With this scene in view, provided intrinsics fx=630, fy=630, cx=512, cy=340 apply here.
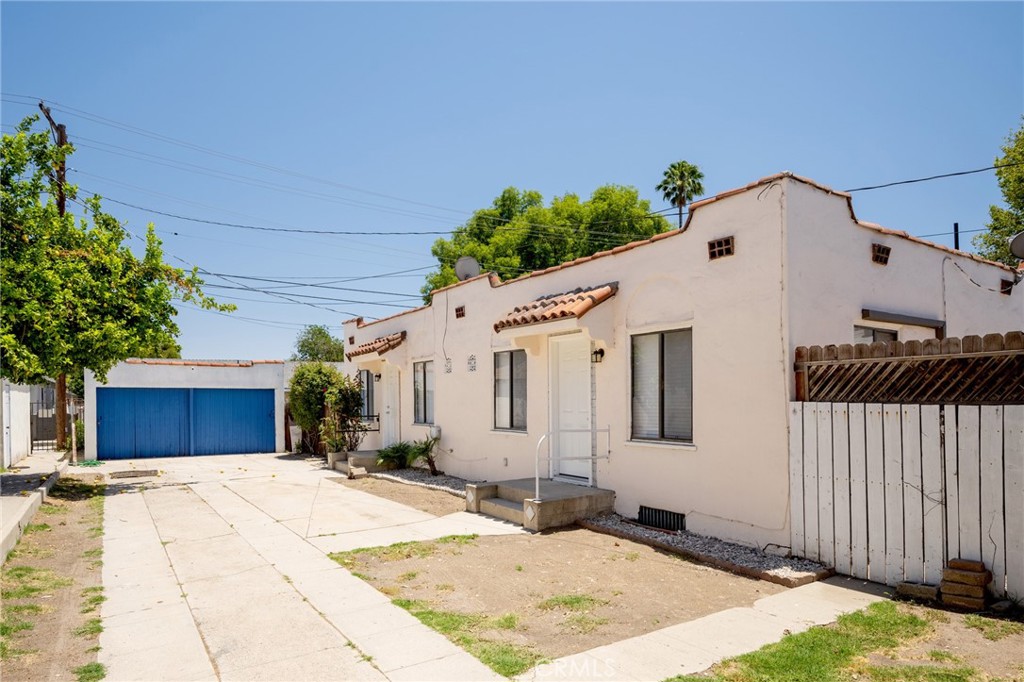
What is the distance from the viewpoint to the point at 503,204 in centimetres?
3675

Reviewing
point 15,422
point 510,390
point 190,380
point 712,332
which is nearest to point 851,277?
point 712,332

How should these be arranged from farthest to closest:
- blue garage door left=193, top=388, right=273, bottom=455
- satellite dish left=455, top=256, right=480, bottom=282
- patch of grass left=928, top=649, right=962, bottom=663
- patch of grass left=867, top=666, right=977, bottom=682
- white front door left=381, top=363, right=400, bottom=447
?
blue garage door left=193, top=388, right=273, bottom=455, white front door left=381, top=363, right=400, bottom=447, satellite dish left=455, top=256, right=480, bottom=282, patch of grass left=928, top=649, right=962, bottom=663, patch of grass left=867, top=666, right=977, bottom=682

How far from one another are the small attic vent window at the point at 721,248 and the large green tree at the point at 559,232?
24703 mm

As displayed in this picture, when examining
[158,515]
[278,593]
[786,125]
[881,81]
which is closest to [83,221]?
[158,515]

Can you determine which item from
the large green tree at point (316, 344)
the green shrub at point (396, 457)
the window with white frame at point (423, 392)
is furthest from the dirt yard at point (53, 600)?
the large green tree at point (316, 344)

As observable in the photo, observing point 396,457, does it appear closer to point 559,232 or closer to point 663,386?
point 663,386

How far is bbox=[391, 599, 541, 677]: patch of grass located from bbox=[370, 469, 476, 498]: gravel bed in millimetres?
6020

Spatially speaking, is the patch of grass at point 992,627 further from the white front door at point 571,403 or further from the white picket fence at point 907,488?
the white front door at point 571,403

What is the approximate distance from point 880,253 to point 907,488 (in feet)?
11.3

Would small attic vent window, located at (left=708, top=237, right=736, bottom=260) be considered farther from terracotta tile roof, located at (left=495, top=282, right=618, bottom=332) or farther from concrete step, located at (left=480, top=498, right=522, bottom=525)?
concrete step, located at (left=480, top=498, right=522, bottom=525)

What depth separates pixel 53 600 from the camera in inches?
238

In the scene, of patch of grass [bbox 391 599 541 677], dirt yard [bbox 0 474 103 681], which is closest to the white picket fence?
patch of grass [bbox 391 599 541 677]

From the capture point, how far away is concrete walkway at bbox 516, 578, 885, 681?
4.29m

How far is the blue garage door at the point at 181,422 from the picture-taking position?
67.2 feet
